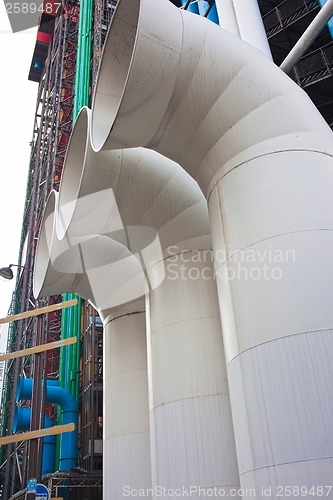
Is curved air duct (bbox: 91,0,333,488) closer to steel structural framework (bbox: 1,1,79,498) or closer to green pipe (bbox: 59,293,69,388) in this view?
green pipe (bbox: 59,293,69,388)

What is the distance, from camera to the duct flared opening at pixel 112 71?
7.91 meters

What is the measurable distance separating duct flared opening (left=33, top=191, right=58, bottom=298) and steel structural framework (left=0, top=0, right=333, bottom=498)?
1171mm

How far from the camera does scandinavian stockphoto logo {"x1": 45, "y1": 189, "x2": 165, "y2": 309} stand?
943cm

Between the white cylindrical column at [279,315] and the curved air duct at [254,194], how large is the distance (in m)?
0.01

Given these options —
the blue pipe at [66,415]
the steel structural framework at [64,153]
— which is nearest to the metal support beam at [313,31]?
the steel structural framework at [64,153]

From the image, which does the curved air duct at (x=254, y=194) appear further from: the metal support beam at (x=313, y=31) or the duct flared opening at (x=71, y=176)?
the metal support beam at (x=313, y=31)

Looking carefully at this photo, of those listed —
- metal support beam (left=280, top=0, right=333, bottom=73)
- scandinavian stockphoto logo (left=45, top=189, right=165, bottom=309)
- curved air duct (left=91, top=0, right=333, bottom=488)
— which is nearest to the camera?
curved air duct (left=91, top=0, right=333, bottom=488)

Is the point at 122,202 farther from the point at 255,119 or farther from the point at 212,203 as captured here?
the point at 255,119

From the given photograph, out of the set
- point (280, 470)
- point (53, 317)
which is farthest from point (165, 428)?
point (53, 317)

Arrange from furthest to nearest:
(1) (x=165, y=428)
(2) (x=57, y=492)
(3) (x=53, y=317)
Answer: (3) (x=53, y=317)
(2) (x=57, y=492)
(1) (x=165, y=428)

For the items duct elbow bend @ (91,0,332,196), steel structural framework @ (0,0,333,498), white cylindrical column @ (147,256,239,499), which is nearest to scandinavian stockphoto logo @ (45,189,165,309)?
white cylindrical column @ (147,256,239,499)

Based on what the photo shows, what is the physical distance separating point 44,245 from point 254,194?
24.1 ft

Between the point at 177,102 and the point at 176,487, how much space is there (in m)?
5.64

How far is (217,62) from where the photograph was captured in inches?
280
